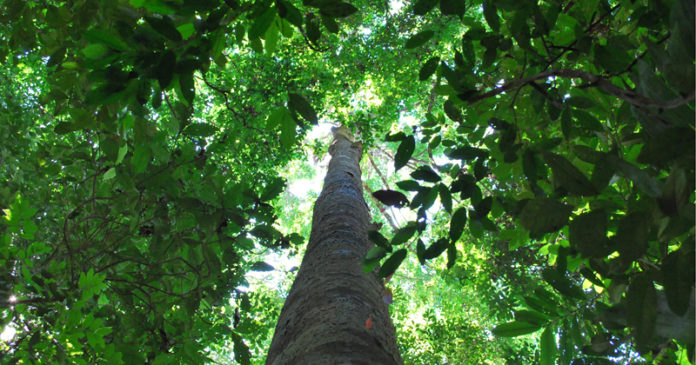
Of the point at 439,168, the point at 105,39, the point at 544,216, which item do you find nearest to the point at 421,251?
the point at 439,168

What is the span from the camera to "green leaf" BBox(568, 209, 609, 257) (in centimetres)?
92

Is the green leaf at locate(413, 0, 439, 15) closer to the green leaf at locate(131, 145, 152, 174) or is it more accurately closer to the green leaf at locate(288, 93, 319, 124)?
the green leaf at locate(288, 93, 319, 124)

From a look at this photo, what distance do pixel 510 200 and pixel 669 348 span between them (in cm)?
96

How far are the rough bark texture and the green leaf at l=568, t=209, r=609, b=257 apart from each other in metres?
0.68

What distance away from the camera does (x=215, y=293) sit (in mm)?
2090

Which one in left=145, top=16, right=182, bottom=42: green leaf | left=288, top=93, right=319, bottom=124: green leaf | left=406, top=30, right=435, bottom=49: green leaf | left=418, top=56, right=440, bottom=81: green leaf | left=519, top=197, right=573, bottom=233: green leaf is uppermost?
Result: left=406, top=30, right=435, bottom=49: green leaf

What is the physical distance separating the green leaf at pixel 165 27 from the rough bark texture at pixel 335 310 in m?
1.01

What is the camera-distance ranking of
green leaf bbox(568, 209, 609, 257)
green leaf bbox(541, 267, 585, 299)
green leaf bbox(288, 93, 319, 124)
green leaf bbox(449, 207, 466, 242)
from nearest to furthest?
green leaf bbox(568, 209, 609, 257), green leaf bbox(288, 93, 319, 124), green leaf bbox(449, 207, 466, 242), green leaf bbox(541, 267, 585, 299)

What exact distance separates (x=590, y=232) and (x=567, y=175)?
0.15 meters

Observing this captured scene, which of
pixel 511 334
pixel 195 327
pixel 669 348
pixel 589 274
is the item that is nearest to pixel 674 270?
pixel 589 274

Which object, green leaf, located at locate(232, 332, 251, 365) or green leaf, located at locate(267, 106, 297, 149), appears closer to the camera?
green leaf, located at locate(267, 106, 297, 149)

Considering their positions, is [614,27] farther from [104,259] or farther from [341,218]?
[104,259]

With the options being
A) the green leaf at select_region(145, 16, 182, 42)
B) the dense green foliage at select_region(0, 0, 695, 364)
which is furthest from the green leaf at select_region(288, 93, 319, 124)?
the green leaf at select_region(145, 16, 182, 42)

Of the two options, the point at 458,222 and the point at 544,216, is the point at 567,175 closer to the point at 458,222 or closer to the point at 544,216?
the point at 544,216
